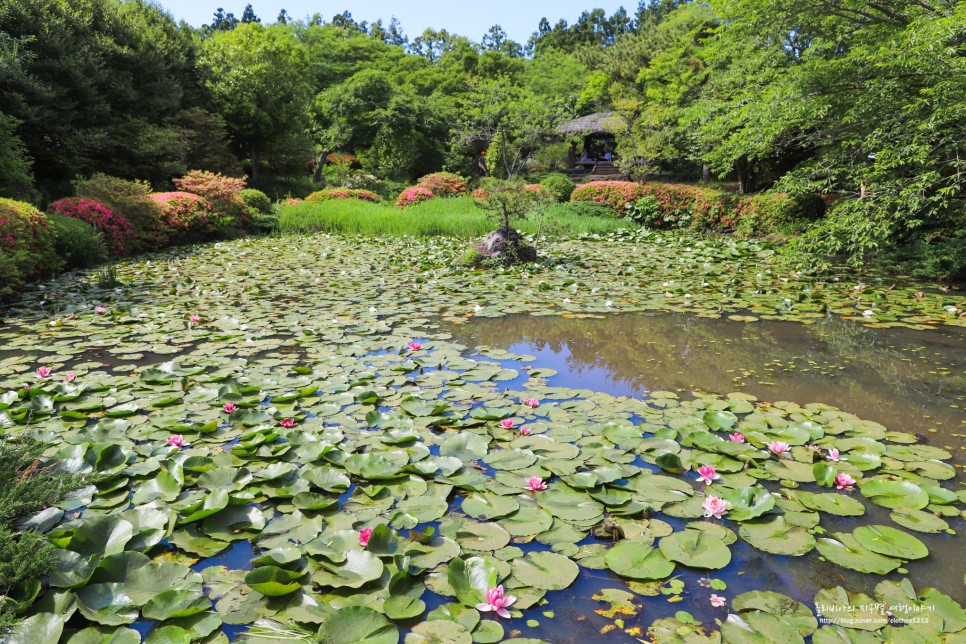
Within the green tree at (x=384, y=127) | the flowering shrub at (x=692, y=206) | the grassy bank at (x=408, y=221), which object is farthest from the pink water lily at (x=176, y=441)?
the green tree at (x=384, y=127)

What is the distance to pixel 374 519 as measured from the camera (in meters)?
1.86

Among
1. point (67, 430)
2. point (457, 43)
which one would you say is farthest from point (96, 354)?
point (457, 43)

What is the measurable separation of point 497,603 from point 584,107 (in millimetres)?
30560

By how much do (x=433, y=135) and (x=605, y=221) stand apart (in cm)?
1513

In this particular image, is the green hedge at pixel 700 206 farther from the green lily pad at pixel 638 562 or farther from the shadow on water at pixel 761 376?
the green lily pad at pixel 638 562

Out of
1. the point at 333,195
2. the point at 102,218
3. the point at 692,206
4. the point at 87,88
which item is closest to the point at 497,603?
the point at 102,218

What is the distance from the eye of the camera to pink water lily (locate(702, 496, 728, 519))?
6.13ft

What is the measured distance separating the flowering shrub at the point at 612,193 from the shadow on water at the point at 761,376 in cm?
951

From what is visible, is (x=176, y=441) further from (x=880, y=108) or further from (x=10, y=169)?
(x=10, y=169)

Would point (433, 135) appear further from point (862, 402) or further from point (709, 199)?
point (862, 402)

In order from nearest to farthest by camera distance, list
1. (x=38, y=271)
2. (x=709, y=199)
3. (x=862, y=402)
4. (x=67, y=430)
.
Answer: (x=67, y=430) → (x=862, y=402) → (x=38, y=271) → (x=709, y=199)

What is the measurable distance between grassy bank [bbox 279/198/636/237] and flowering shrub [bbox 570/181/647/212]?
1194 millimetres

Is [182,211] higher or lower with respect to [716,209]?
higher

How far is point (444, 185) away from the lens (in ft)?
Result: 58.4
